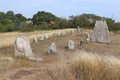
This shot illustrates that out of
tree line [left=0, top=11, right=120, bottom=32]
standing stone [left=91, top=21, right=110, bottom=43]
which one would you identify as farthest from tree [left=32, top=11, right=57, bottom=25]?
standing stone [left=91, top=21, right=110, bottom=43]

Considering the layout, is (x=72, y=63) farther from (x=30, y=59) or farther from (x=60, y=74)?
(x=30, y=59)

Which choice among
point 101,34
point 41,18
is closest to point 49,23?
point 41,18

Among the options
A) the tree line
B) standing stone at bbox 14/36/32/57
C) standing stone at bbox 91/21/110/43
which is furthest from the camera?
the tree line

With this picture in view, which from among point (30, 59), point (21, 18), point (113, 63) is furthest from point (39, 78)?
point (21, 18)

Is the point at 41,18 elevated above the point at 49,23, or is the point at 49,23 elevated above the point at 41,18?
the point at 41,18

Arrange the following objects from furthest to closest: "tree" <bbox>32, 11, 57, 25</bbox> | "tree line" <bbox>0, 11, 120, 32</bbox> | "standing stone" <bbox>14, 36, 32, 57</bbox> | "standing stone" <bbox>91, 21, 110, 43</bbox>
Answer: "tree" <bbox>32, 11, 57, 25</bbox>, "tree line" <bbox>0, 11, 120, 32</bbox>, "standing stone" <bbox>91, 21, 110, 43</bbox>, "standing stone" <bbox>14, 36, 32, 57</bbox>

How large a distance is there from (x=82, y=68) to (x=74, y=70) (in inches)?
7.4

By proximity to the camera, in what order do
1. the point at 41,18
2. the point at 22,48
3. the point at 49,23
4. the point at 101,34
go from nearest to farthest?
the point at 22,48 < the point at 101,34 < the point at 49,23 < the point at 41,18

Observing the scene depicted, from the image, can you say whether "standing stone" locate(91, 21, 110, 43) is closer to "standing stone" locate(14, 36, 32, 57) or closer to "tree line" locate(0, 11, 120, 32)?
"standing stone" locate(14, 36, 32, 57)

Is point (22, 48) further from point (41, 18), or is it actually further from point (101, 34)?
point (41, 18)

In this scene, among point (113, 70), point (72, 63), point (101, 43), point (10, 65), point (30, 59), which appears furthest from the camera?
point (101, 43)

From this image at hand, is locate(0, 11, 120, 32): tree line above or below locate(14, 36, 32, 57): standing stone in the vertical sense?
below

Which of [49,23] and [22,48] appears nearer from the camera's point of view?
[22,48]

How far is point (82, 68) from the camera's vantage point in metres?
8.02
